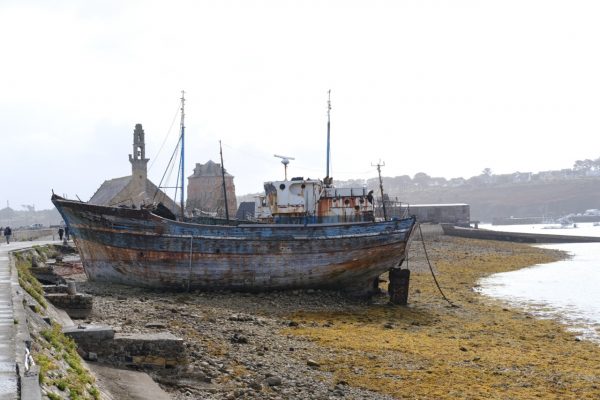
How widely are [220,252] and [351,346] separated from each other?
9.02m

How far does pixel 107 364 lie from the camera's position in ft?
33.6

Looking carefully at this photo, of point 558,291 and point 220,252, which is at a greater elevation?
point 220,252

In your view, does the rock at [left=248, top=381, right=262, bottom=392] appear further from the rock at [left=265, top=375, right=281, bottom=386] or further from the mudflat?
the rock at [left=265, top=375, right=281, bottom=386]

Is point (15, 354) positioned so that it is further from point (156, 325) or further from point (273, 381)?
point (156, 325)

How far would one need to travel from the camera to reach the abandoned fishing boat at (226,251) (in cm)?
2208

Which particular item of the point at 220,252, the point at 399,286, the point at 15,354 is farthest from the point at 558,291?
the point at 15,354

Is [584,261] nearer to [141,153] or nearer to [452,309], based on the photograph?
[452,309]

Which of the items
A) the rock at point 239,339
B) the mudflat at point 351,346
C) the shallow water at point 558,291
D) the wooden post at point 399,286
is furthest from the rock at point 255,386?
the wooden post at point 399,286

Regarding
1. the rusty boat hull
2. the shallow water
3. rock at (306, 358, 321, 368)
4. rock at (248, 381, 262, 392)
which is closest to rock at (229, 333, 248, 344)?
rock at (306, 358, 321, 368)

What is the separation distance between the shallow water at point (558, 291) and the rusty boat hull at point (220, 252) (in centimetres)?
704

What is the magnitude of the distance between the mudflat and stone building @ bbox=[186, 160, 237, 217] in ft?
166

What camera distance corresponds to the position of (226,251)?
2205 cm

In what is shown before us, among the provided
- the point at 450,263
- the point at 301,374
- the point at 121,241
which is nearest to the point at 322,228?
the point at 121,241

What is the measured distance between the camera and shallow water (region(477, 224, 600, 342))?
850 inches
